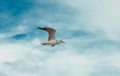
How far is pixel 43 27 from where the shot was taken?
222 feet

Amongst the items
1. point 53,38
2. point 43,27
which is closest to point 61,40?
point 53,38

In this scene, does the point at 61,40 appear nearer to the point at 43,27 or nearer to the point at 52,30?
the point at 52,30

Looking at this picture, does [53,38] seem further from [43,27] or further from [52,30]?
[43,27]

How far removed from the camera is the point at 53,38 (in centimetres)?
7350

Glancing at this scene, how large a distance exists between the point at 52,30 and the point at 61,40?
12.4 ft

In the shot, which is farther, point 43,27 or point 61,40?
point 61,40

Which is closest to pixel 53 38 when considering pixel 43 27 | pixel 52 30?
pixel 52 30

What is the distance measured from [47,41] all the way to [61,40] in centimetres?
532

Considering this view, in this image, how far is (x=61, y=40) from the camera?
244 feet

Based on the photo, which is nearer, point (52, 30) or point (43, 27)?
point (43, 27)

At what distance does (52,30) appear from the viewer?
72688 mm

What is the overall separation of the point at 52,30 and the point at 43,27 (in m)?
5.29

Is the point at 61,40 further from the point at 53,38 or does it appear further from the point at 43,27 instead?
the point at 43,27

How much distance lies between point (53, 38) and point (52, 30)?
218 centimetres
